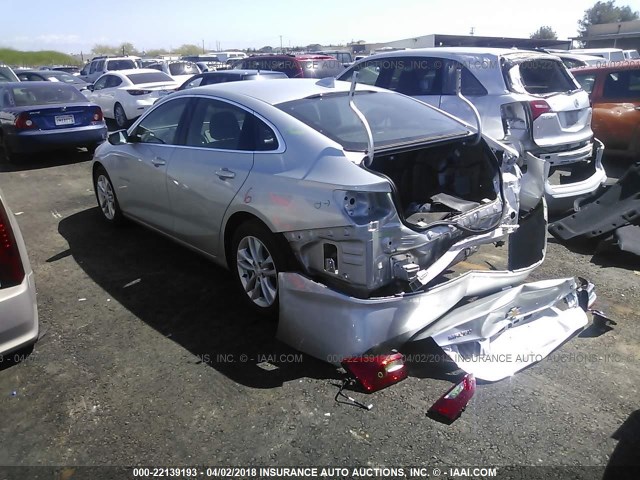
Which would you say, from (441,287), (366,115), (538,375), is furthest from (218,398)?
(366,115)

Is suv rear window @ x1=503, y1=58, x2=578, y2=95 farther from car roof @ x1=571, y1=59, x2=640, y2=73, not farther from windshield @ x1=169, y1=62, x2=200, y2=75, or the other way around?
windshield @ x1=169, y1=62, x2=200, y2=75

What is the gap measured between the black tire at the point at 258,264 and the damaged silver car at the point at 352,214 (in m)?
0.01

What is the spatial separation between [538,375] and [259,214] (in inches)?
80.5

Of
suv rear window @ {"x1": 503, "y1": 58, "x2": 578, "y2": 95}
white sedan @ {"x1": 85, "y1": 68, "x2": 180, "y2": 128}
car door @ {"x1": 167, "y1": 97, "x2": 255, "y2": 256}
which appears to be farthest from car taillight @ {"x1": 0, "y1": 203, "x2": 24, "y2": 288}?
white sedan @ {"x1": 85, "y1": 68, "x2": 180, "y2": 128}

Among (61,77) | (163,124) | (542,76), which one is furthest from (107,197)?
(61,77)

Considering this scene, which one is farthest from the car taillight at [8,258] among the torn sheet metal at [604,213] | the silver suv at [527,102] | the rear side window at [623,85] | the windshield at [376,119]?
the rear side window at [623,85]

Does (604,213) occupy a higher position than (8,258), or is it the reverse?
(8,258)

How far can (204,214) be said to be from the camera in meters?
4.31

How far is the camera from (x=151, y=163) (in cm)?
496

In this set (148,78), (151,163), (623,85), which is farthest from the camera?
(148,78)

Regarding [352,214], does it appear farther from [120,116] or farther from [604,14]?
[604,14]

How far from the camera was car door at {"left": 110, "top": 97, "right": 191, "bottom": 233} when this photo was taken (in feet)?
15.8

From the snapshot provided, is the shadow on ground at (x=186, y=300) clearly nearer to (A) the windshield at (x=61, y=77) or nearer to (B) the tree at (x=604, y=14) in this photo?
(A) the windshield at (x=61, y=77)

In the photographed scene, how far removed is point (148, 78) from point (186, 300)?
38.0 ft
